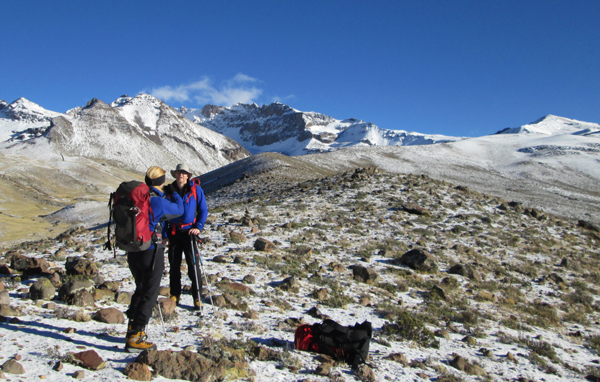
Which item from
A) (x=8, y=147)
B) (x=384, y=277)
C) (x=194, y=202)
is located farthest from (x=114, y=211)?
(x=8, y=147)

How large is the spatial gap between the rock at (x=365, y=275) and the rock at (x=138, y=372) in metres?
7.02

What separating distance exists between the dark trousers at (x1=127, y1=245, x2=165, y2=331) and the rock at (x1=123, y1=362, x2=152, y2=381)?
62 centimetres

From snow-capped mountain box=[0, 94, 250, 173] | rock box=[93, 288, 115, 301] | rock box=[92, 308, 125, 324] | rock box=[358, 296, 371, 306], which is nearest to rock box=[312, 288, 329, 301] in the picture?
rock box=[358, 296, 371, 306]

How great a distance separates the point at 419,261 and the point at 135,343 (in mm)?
9803

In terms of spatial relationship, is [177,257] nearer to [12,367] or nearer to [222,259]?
A: [12,367]

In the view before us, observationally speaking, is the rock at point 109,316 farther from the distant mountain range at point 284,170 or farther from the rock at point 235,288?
the distant mountain range at point 284,170

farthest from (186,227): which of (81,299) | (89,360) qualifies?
(89,360)

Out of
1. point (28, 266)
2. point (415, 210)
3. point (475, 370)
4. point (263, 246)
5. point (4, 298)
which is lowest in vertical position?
point (475, 370)

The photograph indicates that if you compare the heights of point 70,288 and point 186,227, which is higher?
point 186,227

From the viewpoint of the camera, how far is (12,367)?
154 inches

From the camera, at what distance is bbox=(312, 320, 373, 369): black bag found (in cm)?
527

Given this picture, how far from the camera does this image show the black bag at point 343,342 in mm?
5266

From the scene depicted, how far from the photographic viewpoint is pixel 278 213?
18.0 m

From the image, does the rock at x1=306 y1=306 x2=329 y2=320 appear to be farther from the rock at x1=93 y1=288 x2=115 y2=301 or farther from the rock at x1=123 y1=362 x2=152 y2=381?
the rock at x1=93 y1=288 x2=115 y2=301
